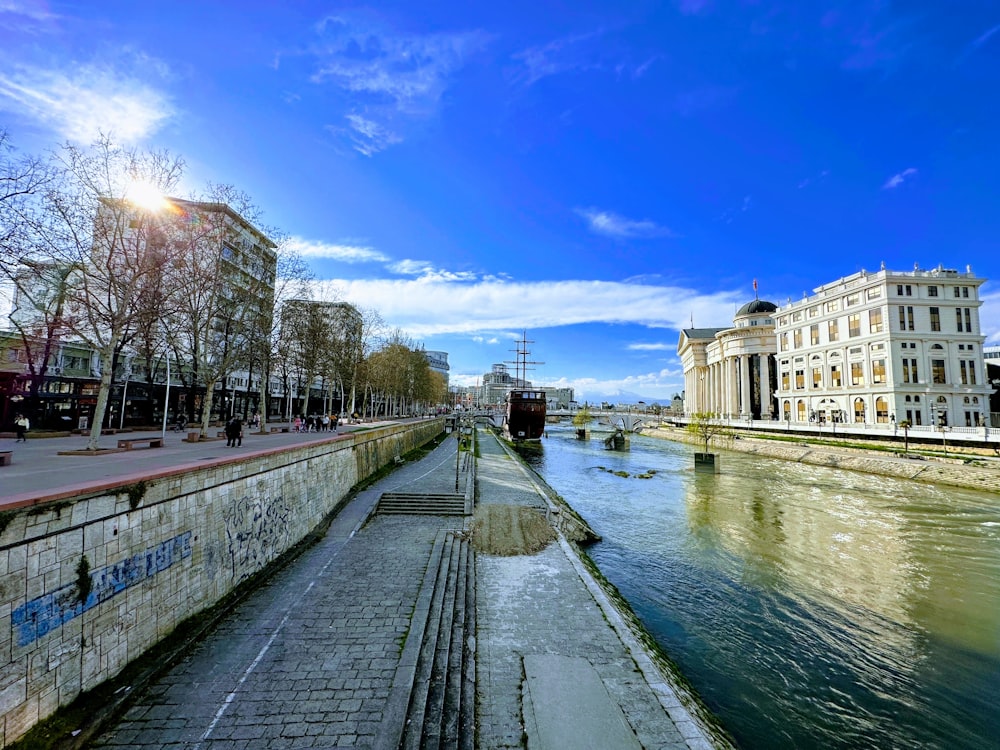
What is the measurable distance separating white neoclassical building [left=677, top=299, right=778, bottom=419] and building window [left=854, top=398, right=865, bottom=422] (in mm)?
19011

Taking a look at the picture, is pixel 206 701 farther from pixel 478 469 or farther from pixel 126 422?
pixel 126 422

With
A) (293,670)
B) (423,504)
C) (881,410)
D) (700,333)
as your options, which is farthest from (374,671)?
(700,333)

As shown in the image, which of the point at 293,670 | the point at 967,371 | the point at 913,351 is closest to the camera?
the point at 293,670

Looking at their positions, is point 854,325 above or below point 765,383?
above

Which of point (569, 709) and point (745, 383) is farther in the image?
point (745, 383)

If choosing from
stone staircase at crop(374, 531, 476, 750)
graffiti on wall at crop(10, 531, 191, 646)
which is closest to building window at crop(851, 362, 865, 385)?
stone staircase at crop(374, 531, 476, 750)

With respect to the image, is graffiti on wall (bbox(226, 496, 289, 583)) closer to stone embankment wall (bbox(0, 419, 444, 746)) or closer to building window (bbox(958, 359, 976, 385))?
stone embankment wall (bbox(0, 419, 444, 746))

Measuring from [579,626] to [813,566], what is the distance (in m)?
11.0

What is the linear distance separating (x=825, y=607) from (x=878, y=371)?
5030 centimetres

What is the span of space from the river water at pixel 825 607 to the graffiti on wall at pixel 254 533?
968 cm

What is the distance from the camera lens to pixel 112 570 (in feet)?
20.0

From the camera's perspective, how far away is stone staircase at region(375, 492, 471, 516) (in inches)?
706

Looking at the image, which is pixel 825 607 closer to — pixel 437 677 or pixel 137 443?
pixel 437 677

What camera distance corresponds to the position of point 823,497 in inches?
1026
